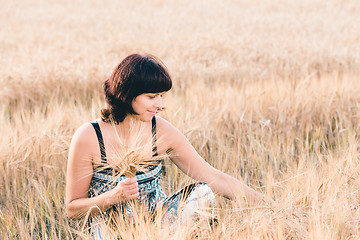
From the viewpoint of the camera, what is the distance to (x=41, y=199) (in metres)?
1.89

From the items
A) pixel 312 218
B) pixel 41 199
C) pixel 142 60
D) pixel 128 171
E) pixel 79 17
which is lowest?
pixel 41 199

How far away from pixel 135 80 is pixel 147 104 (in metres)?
0.11

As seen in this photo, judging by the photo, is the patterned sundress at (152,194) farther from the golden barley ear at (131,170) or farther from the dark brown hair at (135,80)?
the golden barley ear at (131,170)

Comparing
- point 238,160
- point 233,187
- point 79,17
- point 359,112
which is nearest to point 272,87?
point 359,112

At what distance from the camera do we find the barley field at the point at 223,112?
4.55 feet

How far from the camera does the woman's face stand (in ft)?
5.18

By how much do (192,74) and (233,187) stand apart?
2433mm

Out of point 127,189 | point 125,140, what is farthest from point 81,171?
point 127,189

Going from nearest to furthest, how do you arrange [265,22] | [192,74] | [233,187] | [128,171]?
[128,171]
[233,187]
[192,74]
[265,22]

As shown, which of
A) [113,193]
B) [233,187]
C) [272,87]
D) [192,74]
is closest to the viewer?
[113,193]

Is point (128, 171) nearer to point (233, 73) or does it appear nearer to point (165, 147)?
point (165, 147)

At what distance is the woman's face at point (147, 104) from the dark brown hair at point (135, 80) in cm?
2

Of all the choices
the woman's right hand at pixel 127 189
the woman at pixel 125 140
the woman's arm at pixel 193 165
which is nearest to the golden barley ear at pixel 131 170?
the woman's right hand at pixel 127 189

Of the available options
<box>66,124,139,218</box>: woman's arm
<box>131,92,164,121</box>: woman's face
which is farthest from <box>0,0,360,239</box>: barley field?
<box>131,92,164,121</box>: woman's face
